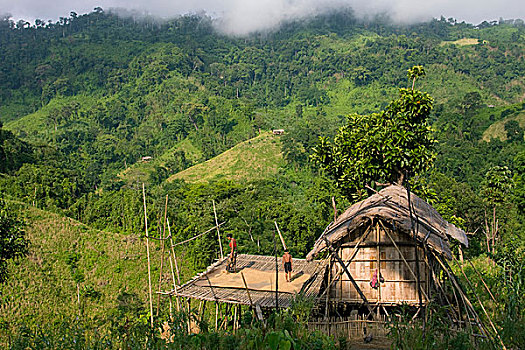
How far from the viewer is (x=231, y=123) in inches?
2849

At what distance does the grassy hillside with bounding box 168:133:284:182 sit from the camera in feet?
173

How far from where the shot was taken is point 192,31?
137 m

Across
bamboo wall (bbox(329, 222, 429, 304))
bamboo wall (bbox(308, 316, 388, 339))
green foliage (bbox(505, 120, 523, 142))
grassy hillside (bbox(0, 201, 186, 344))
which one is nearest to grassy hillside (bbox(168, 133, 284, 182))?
grassy hillside (bbox(0, 201, 186, 344))

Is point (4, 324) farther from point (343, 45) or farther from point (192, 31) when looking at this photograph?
point (192, 31)

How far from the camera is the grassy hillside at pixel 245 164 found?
52.7m

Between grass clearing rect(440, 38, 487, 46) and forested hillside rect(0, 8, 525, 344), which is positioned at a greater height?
grass clearing rect(440, 38, 487, 46)

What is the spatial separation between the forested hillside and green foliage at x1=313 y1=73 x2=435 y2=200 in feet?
3.55

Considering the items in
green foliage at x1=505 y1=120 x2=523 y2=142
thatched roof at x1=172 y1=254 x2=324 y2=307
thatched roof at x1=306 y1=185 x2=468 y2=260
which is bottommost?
thatched roof at x1=172 y1=254 x2=324 y2=307

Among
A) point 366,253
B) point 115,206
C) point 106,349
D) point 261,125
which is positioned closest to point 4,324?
point 366,253

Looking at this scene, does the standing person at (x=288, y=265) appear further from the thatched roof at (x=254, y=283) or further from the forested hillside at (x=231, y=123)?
the forested hillside at (x=231, y=123)

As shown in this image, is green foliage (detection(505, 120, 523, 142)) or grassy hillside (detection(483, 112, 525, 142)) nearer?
green foliage (detection(505, 120, 523, 142))

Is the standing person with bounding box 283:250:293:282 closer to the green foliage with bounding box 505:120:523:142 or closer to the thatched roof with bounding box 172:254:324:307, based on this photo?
the thatched roof with bounding box 172:254:324:307

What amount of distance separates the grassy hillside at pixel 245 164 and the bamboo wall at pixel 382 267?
4056 centimetres

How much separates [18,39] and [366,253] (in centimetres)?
13668
